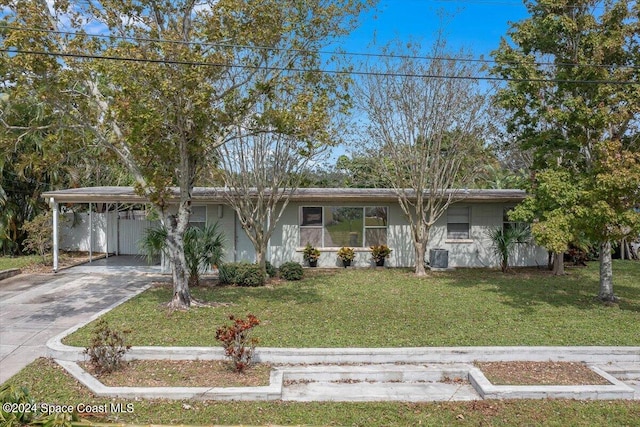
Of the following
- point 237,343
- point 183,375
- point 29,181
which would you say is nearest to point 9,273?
point 29,181

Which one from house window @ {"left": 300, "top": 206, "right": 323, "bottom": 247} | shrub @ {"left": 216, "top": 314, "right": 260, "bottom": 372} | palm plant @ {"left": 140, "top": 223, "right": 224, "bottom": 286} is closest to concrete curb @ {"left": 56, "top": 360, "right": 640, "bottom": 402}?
shrub @ {"left": 216, "top": 314, "right": 260, "bottom": 372}

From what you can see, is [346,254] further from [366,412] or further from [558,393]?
[366,412]

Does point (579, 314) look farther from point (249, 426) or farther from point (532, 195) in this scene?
point (249, 426)

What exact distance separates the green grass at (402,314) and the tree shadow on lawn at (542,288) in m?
0.03

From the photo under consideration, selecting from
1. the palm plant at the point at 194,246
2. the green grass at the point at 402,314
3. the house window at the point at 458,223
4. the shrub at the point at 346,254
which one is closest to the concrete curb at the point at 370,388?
the green grass at the point at 402,314

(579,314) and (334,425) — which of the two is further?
(579,314)

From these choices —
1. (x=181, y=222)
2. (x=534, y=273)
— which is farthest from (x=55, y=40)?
(x=534, y=273)

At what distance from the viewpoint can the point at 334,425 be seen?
475cm

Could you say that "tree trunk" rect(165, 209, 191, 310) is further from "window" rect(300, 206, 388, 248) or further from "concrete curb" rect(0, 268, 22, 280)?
"concrete curb" rect(0, 268, 22, 280)

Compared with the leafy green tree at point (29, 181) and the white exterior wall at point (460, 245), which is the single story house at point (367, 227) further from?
the leafy green tree at point (29, 181)

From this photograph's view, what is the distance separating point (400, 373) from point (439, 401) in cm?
77

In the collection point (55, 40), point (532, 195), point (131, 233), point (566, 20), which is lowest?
point (131, 233)

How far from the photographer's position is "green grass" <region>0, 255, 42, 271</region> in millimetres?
15248

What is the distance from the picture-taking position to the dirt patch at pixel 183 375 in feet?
18.5
